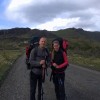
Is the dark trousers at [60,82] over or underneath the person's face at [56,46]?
underneath

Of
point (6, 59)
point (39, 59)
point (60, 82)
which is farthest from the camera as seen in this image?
point (6, 59)

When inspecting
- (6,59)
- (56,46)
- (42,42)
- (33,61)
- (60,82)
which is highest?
(42,42)

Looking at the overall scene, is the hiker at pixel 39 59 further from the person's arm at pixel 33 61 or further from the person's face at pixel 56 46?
the person's face at pixel 56 46

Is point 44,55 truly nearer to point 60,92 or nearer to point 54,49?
point 54,49

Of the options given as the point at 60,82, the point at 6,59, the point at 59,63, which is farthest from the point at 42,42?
the point at 6,59

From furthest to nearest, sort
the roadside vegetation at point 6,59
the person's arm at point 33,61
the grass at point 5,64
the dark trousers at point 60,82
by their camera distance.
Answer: the roadside vegetation at point 6,59 < the grass at point 5,64 < the dark trousers at point 60,82 < the person's arm at point 33,61

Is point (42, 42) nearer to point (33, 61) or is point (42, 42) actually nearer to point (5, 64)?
point (33, 61)

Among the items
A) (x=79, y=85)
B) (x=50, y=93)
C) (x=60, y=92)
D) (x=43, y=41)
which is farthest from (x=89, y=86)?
(x=43, y=41)

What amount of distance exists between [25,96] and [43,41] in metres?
3.25

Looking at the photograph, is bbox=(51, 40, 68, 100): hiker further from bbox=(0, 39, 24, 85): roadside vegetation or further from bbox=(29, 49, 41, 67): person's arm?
bbox=(0, 39, 24, 85): roadside vegetation

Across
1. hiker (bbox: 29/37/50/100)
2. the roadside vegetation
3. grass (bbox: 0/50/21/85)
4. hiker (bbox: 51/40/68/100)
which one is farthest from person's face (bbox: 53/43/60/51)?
grass (bbox: 0/50/21/85)

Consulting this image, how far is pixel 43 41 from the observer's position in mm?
9977

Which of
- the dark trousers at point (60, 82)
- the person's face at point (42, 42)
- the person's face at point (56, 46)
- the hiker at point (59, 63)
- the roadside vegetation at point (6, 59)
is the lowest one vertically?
the roadside vegetation at point (6, 59)

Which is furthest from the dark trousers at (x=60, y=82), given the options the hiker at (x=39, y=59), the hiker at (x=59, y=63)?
the hiker at (x=39, y=59)
